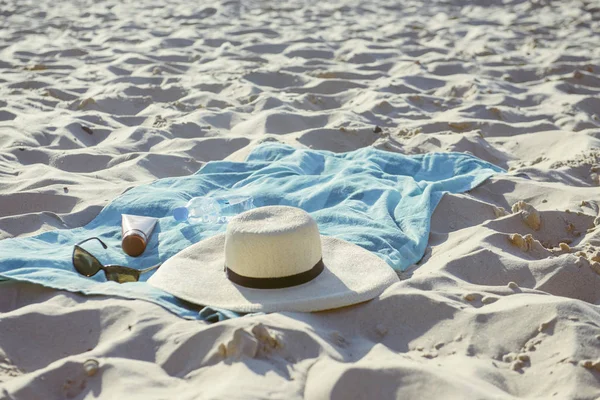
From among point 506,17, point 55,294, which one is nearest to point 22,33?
point 506,17

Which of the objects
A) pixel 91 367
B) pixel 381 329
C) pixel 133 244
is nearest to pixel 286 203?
pixel 133 244

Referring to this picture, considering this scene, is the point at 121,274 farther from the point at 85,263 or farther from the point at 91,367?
the point at 91,367

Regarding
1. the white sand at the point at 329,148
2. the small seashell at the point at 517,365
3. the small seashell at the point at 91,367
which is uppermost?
the small seashell at the point at 91,367

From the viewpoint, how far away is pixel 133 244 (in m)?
2.90

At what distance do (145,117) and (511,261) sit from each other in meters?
2.97

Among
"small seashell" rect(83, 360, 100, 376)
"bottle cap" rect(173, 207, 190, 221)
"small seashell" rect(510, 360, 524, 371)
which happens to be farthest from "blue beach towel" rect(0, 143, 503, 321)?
"small seashell" rect(510, 360, 524, 371)

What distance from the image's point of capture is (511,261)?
8.64ft

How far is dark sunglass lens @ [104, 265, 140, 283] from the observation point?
2.62 m

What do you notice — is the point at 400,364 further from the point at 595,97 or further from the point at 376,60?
the point at 376,60

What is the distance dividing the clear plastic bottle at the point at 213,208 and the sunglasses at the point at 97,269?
57 cm

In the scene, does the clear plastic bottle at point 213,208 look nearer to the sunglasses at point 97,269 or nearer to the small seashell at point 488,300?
the sunglasses at point 97,269

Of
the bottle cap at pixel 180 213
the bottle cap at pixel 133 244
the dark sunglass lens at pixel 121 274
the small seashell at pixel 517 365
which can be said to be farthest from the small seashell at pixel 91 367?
the bottle cap at pixel 180 213

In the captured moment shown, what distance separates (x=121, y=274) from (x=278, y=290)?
25.7 inches

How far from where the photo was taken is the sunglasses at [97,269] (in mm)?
2625
